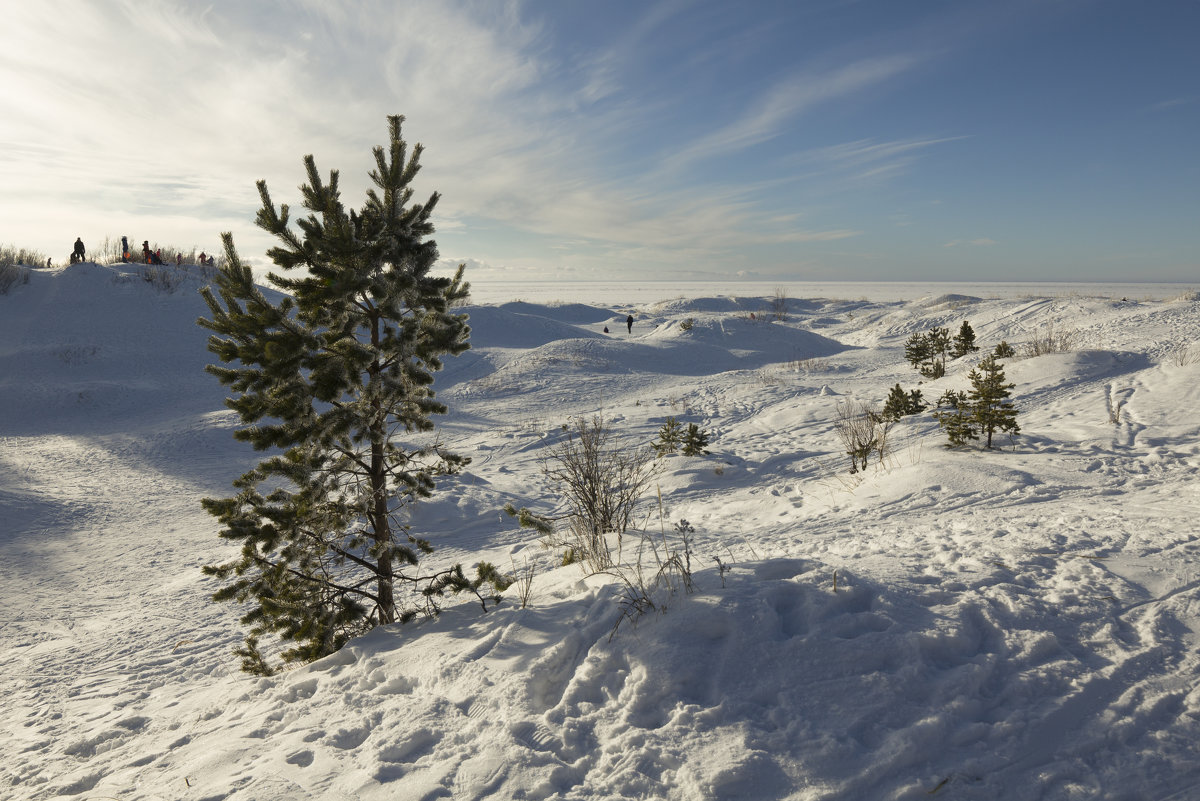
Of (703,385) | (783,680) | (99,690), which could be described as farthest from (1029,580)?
(703,385)

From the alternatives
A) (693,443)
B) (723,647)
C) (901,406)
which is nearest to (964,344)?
(901,406)

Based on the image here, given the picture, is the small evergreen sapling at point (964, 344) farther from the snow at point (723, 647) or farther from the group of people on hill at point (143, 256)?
the group of people on hill at point (143, 256)

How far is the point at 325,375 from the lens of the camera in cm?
369

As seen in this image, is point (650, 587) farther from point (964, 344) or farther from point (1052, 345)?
point (964, 344)

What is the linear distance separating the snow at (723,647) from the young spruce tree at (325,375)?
0.48 meters

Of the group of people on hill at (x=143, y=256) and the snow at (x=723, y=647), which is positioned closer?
the snow at (x=723, y=647)

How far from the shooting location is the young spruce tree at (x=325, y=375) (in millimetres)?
3633

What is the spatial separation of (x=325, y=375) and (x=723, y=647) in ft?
9.13

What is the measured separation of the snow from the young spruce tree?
48 cm

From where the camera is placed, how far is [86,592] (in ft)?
19.9

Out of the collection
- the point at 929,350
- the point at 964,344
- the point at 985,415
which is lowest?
the point at 985,415

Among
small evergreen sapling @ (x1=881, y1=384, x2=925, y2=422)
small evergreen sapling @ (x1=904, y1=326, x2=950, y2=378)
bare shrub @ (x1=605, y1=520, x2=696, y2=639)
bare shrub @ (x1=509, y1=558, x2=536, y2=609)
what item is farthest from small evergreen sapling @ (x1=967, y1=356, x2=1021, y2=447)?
small evergreen sapling @ (x1=904, y1=326, x2=950, y2=378)

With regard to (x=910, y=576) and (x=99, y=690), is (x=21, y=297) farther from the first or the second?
(x=910, y=576)

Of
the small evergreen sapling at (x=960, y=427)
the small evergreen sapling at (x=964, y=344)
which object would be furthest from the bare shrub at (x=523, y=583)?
the small evergreen sapling at (x=964, y=344)
